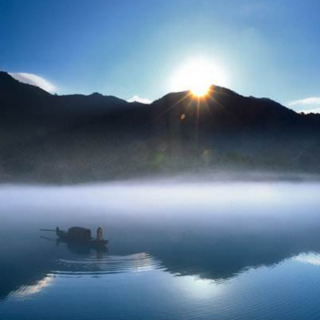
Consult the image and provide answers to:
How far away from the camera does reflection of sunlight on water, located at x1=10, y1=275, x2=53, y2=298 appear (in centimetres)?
2621

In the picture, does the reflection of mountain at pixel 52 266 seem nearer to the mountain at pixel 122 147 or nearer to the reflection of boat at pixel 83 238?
the reflection of boat at pixel 83 238

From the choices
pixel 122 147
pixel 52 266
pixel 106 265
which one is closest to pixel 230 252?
pixel 106 265

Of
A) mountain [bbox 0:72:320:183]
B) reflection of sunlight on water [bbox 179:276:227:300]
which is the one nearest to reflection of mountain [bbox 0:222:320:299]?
reflection of sunlight on water [bbox 179:276:227:300]

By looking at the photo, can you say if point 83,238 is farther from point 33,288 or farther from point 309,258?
point 309,258

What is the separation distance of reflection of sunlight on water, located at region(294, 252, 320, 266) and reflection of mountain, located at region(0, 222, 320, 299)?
11 cm

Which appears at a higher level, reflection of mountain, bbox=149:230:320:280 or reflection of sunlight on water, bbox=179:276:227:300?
reflection of mountain, bbox=149:230:320:280

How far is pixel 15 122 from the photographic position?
186375mm

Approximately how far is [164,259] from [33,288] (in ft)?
47.5

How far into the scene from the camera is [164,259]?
37250mm

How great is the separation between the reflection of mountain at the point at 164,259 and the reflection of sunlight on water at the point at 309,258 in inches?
4.2

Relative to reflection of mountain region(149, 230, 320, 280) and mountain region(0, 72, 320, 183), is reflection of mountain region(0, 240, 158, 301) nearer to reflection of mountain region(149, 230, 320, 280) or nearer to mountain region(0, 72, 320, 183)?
reflection of mountain region(149, 230, 320, 280)

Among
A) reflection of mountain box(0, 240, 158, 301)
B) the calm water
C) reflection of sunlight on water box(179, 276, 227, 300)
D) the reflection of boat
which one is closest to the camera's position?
the calm water

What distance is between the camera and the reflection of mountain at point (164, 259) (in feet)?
101

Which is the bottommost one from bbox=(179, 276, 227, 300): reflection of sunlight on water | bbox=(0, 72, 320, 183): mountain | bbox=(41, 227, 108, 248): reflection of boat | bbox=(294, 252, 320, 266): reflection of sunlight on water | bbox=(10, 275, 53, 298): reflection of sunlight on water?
bbox=(179, 276, 227, 300): reflection of sunlight on water
